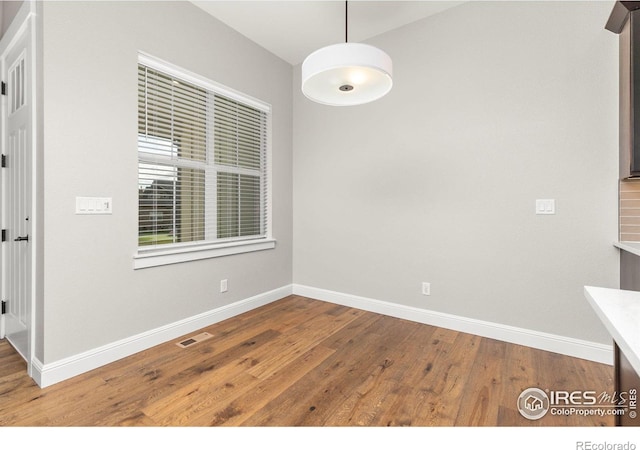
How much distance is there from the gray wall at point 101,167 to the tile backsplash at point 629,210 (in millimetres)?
3328

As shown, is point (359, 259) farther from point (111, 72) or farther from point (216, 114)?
point (111, 72)

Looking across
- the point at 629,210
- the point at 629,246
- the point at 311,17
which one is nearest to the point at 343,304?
the point at 629,246

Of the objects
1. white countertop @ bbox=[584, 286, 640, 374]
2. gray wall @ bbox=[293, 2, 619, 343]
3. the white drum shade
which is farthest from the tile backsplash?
the white drum shade

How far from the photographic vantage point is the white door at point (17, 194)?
2.09m

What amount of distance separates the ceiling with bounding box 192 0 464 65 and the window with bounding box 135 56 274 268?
2.18 ft

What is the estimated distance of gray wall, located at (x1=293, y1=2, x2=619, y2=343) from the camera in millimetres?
2291

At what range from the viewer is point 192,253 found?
109 inches

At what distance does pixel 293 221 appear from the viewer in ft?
13.2

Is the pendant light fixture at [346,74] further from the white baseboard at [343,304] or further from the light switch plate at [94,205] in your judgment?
the white baseboard at [343,304]

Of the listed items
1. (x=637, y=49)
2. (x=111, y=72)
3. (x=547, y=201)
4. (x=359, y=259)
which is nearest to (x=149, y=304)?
(x=111, y=72)

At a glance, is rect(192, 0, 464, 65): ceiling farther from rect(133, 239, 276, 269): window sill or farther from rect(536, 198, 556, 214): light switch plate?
rect(133, 239, 276, 269): window sill

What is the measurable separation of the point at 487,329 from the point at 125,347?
298cm

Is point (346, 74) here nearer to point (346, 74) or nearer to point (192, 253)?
point (346, 74)
